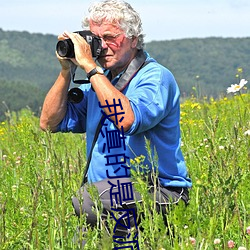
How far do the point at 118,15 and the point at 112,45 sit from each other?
0.15 m

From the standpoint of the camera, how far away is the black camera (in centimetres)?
326

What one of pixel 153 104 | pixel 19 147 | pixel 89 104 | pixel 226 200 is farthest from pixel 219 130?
pixel 226 200

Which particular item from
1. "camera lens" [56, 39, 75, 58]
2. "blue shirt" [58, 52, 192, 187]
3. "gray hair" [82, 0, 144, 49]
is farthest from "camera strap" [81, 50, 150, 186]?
"camera lens" [56, 39, 75, 58]

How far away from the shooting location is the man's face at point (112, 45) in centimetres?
335

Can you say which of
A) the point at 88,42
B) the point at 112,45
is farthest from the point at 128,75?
the point at 88,42

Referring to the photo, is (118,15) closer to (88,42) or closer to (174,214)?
(88,42)

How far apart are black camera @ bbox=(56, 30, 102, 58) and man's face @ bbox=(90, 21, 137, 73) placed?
0.05 meters

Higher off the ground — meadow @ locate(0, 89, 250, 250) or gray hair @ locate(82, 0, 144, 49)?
gray hair @ locate(82, 0, 144, 49)

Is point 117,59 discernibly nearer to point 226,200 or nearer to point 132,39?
point 132,39

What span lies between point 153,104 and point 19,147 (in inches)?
113

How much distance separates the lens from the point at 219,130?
5.81 m

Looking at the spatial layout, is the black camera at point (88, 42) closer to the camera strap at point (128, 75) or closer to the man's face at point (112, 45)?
the man's face at point (112, 45)

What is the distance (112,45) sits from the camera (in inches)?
132

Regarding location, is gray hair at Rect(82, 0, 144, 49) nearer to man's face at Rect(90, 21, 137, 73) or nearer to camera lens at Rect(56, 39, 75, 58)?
man's face at Rect(90, 21, 137, 73)
